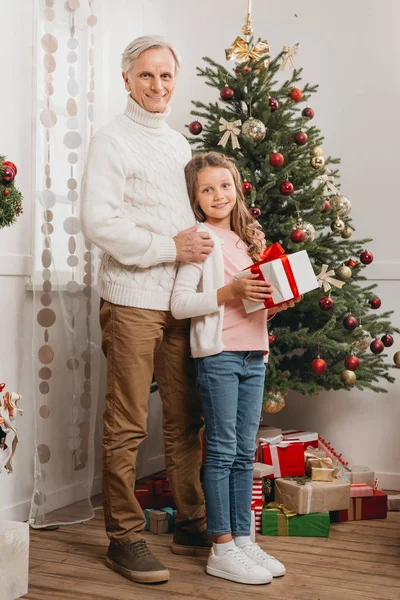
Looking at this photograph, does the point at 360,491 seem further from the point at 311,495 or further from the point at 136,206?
the point at 136,206

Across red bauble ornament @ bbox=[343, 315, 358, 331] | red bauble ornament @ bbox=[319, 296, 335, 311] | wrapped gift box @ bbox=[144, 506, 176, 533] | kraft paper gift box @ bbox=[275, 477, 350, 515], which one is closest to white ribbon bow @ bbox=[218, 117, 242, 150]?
red bauble ornament @ bbox=[319, 296, 335, 311]

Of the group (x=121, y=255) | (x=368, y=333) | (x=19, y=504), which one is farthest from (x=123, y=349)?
(x=368, y=333)

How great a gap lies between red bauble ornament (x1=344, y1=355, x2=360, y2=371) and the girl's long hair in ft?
→ 2.26

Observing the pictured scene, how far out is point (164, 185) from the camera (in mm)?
2342

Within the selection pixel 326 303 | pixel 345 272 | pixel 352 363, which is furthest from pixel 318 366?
pixel 345 272

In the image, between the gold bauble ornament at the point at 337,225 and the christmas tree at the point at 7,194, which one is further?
the gold bauble ornament at the point at 337,225

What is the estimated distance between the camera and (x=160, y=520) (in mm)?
2693

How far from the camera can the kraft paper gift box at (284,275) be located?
7.16 feet

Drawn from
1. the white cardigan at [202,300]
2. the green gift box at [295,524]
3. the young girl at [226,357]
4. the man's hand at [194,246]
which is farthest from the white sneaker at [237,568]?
the man's hand at [194,246]

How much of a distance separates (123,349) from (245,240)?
0.53m

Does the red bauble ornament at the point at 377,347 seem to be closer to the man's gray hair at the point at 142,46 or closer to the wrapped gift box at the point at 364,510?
the wrapped gift box at the point at 364,510

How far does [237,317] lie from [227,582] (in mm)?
781

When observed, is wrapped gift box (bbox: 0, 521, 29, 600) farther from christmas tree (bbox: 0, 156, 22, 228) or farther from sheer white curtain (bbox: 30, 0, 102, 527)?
christmas tree (bbox: 0, 156, 22, 228)

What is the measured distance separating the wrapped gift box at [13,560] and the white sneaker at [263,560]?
651 millimetres
